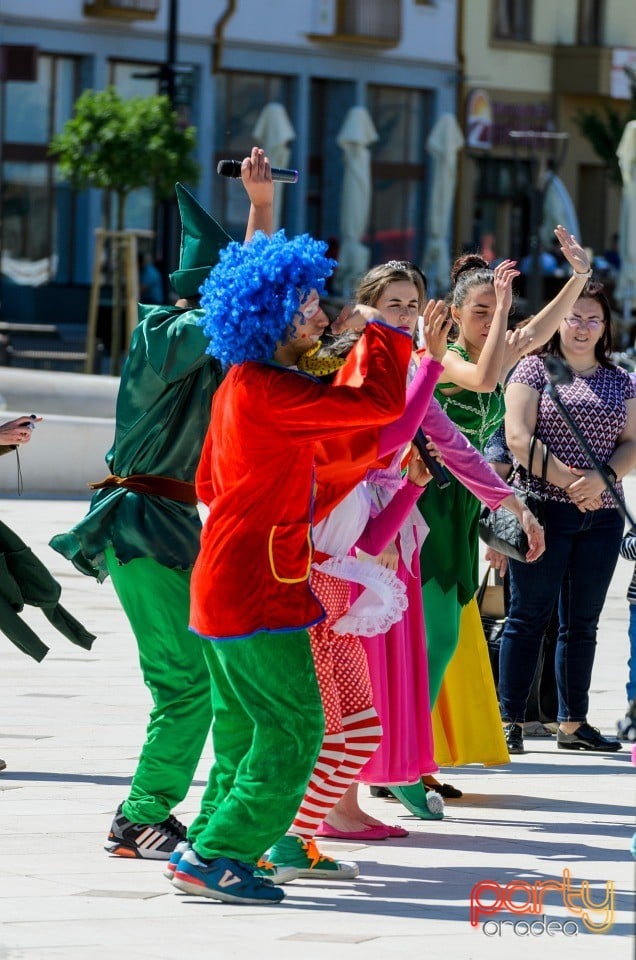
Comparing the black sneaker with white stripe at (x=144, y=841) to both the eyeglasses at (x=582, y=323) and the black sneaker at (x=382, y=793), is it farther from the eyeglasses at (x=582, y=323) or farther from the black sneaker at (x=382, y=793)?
the eyeglasses at (x=582, y=323)

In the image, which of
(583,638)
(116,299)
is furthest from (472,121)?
(583,638)

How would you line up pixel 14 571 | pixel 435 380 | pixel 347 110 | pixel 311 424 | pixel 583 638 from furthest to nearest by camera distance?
pixel 347 110 < pixel 583 638 < pixel 14 571 < pixel 435 380 < pixel 311 424

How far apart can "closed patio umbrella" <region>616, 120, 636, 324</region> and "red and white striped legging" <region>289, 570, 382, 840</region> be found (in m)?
24.5

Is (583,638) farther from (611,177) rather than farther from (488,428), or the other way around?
(611,177)

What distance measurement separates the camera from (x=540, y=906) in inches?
220

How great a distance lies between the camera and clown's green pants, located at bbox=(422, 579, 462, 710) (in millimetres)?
7164

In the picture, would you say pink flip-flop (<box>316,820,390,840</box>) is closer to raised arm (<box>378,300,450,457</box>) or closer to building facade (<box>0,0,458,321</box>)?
raised arm (<box>378,300,450,457</box>)

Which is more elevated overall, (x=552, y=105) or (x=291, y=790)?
(x=552, y=105)

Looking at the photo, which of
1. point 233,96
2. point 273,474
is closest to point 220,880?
point 273,474

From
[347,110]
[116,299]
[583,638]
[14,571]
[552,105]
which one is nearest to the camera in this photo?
[14,571]

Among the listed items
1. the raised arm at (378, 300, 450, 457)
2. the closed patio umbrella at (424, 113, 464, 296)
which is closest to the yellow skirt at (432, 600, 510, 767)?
the raised arm at (378, 300, 450, 457)

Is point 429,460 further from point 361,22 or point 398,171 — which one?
point 398,171

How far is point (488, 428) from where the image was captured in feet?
25.5

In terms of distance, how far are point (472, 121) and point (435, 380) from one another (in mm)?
38876
